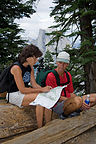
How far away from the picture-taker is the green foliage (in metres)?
9.49

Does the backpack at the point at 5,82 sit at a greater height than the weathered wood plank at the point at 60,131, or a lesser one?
greater

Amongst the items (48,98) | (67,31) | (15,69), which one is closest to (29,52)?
(15,69)

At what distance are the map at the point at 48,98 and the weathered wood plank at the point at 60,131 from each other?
0.35 m

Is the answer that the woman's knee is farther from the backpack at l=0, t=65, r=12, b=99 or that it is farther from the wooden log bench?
the backpack at l=0, t=65, r=12, b=99

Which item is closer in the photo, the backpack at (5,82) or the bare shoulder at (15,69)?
the bare shoulder at (15,69)

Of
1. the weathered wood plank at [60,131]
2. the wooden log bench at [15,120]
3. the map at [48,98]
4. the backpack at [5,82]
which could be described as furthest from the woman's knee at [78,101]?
the backpack at [5,82]

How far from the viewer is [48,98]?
3252 mm

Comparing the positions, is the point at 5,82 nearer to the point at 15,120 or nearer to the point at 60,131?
the point at 15,120

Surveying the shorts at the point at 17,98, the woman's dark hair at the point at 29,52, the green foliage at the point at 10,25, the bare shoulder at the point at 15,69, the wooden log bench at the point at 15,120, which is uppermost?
the green foliage at the point at 10,25

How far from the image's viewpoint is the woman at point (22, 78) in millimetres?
3352

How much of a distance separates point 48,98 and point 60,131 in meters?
0.75

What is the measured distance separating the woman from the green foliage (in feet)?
19.4

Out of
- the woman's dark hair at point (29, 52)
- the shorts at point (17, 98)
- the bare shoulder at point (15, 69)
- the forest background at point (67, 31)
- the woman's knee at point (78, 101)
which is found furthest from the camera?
the forest background at point (67, 31)

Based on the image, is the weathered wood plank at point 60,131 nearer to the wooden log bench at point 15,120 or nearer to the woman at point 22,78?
the woman at point 22,78
